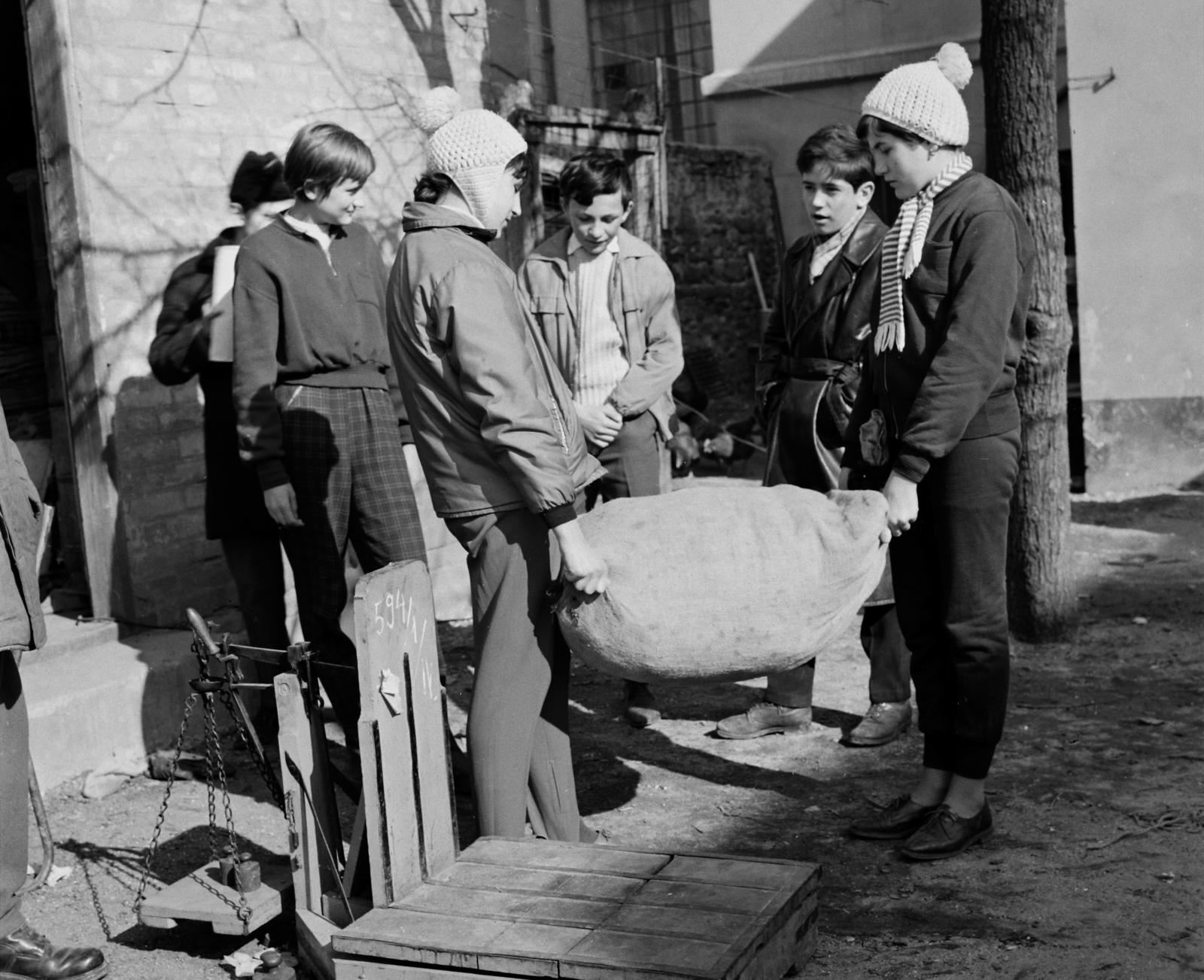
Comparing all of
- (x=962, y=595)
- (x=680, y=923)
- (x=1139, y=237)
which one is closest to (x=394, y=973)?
(x=680, y=923)

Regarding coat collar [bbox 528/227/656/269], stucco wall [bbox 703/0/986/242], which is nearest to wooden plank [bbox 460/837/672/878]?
coat collar [bbox 528/227/656/269]

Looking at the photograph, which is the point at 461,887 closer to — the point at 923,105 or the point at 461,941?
the point at 461,941

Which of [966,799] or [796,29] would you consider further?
[796,29]

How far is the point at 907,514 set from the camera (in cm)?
356

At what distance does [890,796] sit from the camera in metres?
4.30

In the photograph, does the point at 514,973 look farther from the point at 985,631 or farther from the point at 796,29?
the point at 796,29

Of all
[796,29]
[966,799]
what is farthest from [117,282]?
[796,29]

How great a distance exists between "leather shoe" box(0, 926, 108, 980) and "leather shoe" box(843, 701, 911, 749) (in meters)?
2.54

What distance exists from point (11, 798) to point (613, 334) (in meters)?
2.64

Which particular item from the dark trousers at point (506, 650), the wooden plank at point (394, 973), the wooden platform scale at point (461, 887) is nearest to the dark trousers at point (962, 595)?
the wooden platform scale at point (461, 887)

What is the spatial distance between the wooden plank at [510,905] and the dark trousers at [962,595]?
4.12 feet

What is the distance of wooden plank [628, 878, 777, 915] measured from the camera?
303 centimetres

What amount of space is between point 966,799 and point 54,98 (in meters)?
4.25

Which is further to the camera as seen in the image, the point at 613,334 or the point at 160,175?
the point at 160,175
